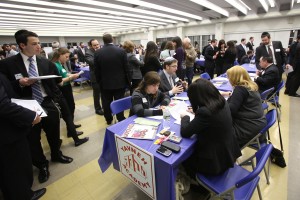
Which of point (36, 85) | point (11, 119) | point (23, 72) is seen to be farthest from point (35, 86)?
point (11, 119)

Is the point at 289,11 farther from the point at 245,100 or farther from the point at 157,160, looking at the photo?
the point at 157,160


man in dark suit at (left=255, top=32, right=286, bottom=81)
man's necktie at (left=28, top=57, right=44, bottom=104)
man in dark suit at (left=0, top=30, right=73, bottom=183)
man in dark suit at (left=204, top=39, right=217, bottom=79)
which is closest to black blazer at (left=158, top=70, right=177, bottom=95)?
man in dark suit at (left=0, top=30, right=73, bottom=183)

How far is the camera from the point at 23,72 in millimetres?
1670

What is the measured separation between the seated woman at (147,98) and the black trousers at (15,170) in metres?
1.03

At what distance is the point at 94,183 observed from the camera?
189 cm

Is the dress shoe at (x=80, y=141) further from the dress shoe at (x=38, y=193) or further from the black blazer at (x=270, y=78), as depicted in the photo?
the black blazer at (x=270, y=78)

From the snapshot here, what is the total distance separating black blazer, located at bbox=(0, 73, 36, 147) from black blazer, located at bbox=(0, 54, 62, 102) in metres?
0.33

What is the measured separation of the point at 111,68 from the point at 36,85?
1.09m

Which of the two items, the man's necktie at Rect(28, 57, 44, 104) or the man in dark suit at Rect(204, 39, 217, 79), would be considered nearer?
the man's necktie at Rect(28, 57, 44, 104)

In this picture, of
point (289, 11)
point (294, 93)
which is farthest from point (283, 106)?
point (289, 11)

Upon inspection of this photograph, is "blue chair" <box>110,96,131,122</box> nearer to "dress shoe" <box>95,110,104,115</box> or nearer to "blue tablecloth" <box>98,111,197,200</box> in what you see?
"blue tablecloth" <box>98,111,197,200</box>

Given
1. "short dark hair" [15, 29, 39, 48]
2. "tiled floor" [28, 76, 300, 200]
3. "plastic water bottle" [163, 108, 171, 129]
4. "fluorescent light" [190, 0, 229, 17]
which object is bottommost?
"tiled floor" [28, 76, 300, 200]

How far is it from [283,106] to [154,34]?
Answer: 1295 centimetres

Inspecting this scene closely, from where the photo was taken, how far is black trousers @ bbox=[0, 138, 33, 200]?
1328mm
